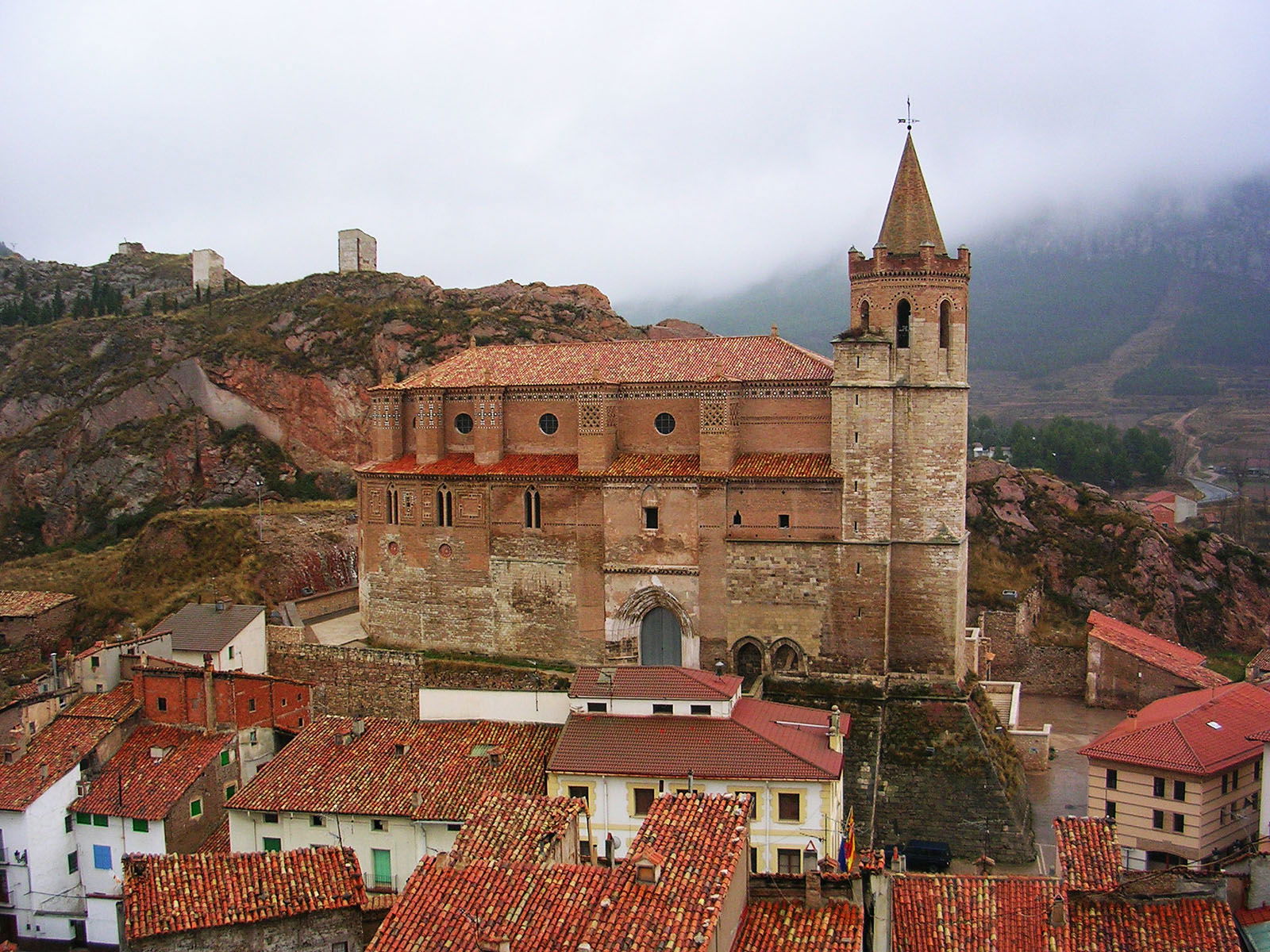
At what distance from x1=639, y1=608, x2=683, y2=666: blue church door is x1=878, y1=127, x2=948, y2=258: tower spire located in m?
14.9

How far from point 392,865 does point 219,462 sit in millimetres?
51625

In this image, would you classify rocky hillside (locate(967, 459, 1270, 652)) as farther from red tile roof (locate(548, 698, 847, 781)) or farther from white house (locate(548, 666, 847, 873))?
white house (locate(548, 666, 847, 873))

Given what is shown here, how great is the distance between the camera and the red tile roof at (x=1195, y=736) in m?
27.8

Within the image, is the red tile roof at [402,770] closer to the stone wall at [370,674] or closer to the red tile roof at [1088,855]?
the stone wall at [370,674]

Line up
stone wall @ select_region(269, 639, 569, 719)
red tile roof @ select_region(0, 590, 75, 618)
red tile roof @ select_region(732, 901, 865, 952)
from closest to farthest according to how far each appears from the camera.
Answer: red tile roof @ select_region(732, 901, 865, 952), stone wall @ select_region(269, 639, 569, 719), red tile roof @ select_region(0, 590, 75, 618)

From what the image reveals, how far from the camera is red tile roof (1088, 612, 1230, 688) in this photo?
4319 centimetres

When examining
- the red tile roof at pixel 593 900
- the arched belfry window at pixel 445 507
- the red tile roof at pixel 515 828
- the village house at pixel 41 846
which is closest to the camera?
the red tile roof at pixel 593 900

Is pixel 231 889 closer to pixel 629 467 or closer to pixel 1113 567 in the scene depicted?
Answer: pixel 629 467

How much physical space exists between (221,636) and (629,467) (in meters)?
15.4

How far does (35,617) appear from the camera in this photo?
49281 mm

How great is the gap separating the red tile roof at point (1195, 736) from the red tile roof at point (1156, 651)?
10988 mm

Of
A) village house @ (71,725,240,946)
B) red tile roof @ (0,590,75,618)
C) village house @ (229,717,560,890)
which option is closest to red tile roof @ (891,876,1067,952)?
village house @ (229,717,560,890)

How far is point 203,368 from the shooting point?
248 ft

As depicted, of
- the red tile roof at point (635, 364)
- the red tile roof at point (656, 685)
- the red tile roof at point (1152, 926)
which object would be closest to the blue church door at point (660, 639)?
the red tile roof at point (635, 364)
